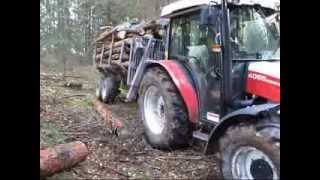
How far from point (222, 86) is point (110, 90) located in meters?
5.28

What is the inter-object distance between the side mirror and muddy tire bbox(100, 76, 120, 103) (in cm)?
530

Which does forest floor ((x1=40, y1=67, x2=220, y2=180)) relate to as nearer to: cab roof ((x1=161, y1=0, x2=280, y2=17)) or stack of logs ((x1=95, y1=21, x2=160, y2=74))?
stack of logs ((x1=95, y1=21, x2=160, y2=74))

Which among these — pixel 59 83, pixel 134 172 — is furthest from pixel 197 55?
pixel 59 83

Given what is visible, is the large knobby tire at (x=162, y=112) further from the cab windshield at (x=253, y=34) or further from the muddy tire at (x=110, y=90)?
the muddy tire at (x=110, y=90)

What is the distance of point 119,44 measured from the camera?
29.3 feet

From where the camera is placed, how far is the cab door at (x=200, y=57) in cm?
506

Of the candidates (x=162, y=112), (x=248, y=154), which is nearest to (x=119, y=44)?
(x=162, y=112)

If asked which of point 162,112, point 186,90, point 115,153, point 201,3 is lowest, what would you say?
point 115,153

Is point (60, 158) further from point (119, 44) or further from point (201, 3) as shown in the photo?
point (119, 44)

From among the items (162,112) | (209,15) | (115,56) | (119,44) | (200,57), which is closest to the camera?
(209,15)

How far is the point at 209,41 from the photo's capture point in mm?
5102
